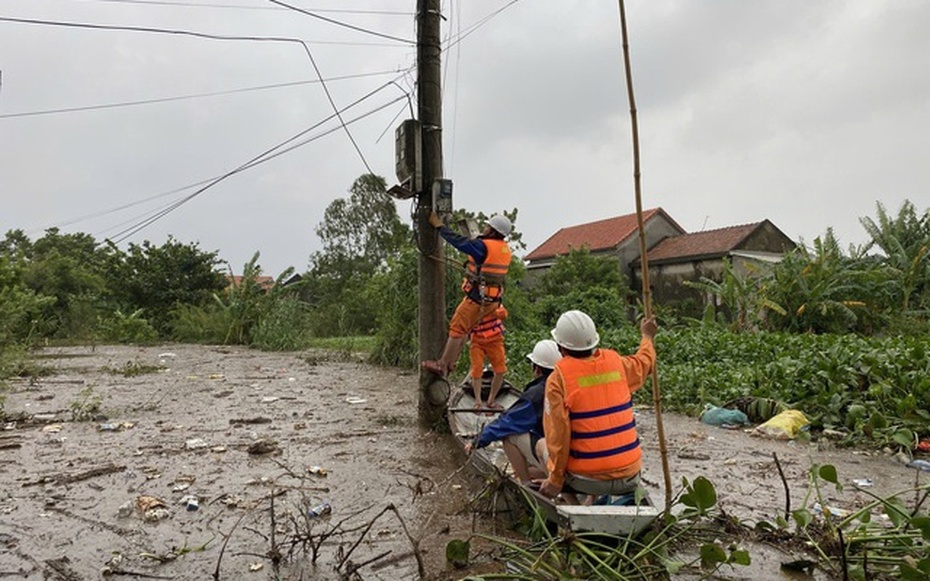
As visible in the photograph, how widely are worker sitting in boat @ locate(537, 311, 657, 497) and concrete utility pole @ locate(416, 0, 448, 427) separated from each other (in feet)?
11.1

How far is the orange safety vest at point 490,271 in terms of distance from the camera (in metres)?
6.61

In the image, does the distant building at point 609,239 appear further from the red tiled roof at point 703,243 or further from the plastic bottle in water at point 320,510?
the plastic bottle in water at point 320,510

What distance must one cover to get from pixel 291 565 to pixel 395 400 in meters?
5.96

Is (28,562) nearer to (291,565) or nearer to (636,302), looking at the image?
(291,565)

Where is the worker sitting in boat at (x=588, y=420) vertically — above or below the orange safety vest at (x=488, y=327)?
below

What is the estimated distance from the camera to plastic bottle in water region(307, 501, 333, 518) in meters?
4.57

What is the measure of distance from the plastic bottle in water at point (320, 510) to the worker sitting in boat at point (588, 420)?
1.72 meters

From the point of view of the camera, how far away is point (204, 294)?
86.1ft

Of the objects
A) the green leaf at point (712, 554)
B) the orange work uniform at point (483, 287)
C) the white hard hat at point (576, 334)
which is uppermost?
the orange work uniform at point (483, 287)

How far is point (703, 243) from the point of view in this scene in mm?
26391

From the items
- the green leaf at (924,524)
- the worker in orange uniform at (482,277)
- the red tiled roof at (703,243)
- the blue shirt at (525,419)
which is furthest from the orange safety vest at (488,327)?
the red tiled roof at (703,243)

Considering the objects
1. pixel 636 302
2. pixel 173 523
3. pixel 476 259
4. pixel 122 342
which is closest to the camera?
pixel 173 523

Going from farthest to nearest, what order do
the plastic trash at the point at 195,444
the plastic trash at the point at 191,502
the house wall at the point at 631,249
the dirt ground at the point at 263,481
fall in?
the house wall at the point at 631,249
the plastic trash at the point at 195,444
the plastic trash at the point at 191,502
the dirt ground at the point at 263,481

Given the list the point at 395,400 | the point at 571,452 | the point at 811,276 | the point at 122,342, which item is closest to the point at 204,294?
the point at 122,342
